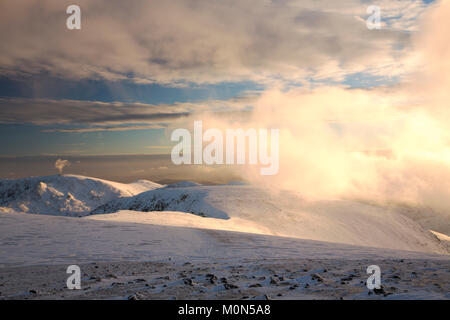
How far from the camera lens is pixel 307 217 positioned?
164 ft

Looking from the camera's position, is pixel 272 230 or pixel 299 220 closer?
pixel 272 230

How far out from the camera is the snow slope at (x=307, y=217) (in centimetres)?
4381

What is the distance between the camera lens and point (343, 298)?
6914 millimetres

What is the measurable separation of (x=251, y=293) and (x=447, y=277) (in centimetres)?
655

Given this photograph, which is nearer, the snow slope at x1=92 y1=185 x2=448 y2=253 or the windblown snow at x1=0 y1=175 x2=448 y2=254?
the windblown snow at x1=0 y1=175 x2=448 y2=254

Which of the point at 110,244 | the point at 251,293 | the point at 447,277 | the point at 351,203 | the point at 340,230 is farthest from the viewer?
the point at 351,203

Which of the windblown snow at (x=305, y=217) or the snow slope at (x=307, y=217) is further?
the snow slope at (x=307, y=217)

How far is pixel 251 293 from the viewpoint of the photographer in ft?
24.0

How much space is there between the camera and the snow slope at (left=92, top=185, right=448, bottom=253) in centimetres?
4381

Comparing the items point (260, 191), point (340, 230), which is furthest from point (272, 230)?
point (260, 191)
